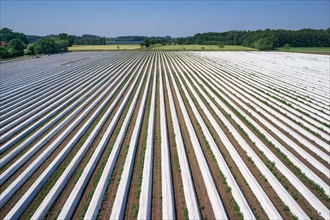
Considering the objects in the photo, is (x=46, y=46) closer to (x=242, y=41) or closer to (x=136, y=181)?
(x=136, y=181)

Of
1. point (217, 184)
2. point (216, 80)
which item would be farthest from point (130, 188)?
point (216, 80)

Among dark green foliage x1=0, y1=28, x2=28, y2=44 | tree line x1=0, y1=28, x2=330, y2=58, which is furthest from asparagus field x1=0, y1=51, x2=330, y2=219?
dark green foliage x1=0, y1=28, x2=28, y2=44

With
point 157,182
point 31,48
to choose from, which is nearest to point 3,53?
point 31,48

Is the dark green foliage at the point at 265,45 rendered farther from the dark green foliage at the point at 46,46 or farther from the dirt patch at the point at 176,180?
the dirt patch at the point at 176,180

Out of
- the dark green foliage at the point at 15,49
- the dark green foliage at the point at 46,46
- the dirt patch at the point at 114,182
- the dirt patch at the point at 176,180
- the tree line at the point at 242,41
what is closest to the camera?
the dirt patch at the point at 114,182

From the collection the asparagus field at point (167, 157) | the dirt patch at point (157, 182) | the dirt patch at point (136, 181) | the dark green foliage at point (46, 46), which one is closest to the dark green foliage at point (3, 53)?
the dark green foliage at point (46, 46)

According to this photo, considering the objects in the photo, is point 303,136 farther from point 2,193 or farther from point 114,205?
point 2,193

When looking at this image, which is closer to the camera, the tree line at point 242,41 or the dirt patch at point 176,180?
the dirt patch at point 176,180

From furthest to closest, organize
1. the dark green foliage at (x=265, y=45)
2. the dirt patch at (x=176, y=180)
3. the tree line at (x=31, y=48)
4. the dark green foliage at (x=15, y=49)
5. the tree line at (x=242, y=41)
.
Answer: the dark green foliage at (x=265, y=45) < the tree line at (x=242, y=41) < the dark green foliage at (x=15, y=49) < the tree line at (x=31, y=48) < the dirt patch at (x=176, y=180)
